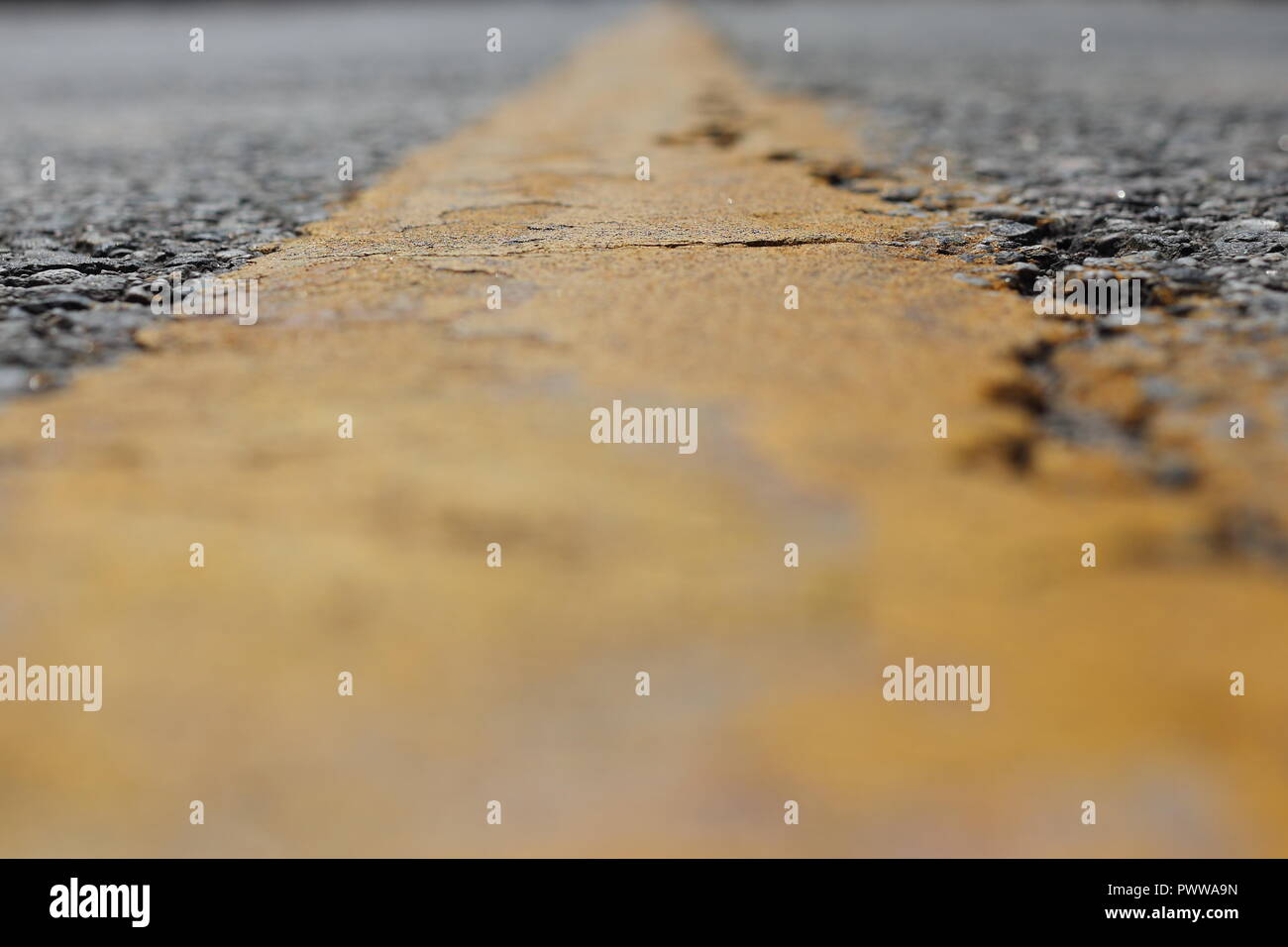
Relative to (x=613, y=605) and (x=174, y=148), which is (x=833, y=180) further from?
Answer: (x=174, y=148)

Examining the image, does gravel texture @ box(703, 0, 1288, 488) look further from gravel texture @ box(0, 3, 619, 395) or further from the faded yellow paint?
gravel texture @ box(0, 3, 619, 395)

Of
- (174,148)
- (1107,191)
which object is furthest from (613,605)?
(174,148)

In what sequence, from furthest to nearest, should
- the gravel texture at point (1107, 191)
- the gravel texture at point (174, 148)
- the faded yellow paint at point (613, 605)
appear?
the gravel texture at point (174, 148), the gravel texture at point (1107, 191), the faded yellow paint at point (613, 605)

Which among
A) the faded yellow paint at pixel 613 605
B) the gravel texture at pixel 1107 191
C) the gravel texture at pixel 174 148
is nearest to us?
the faded yellow paint at pixel 613 605

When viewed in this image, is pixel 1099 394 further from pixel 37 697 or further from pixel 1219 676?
pixel 37 697

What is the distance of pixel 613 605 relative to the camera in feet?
3.89

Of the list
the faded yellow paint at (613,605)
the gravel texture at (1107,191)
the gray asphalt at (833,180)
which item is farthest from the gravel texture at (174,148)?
the gravel texture at (1107,191)

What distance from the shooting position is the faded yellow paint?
970mm

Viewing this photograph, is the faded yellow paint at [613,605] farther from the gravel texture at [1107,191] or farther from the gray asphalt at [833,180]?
the gray asphalt at [833,180]

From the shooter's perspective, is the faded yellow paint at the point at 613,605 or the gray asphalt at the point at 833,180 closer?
the faded yellow paint at the point at 613,605

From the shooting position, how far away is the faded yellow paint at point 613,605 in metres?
0.97

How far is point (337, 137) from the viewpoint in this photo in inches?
203
